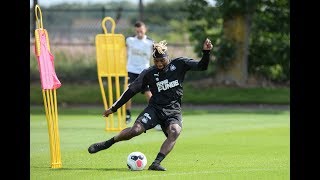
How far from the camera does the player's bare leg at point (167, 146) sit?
13.6 m

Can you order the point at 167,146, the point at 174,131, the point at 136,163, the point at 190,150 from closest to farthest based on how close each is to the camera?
the point at 136,163 → the point at 167,146 → the point at 174,131 → the point at 190,150

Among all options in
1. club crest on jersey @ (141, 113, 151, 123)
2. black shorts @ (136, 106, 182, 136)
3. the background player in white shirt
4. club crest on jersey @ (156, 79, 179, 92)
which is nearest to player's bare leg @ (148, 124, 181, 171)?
black shorts @ (136, 106, 182, 136)

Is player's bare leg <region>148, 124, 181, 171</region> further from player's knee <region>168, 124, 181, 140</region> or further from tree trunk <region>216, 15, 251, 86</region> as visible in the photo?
tree trunk <region>216, 15, 251, 86</region>

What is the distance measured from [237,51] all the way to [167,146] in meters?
18.4

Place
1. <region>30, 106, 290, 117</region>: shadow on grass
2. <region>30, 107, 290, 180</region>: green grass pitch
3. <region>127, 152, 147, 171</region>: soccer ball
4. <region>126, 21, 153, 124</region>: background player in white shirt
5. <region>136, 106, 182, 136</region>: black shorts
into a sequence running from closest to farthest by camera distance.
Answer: <region>30, 107, 290, 180</region>: green grass pitch < <region>127, 152, 147, 171</region>: soccer ball < <region>136, 106, 182, 136</region>: black shorts < <region>126, 21, 153, 124</region>: background player in white shirt < <region>30, 106, 290, 117</region>: shadow on grass

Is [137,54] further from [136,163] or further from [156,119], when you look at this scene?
[136,163]

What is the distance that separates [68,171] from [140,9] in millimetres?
18678

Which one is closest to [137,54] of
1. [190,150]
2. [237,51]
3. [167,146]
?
[190,150]

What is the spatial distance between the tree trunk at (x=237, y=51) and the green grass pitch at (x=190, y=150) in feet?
20.6

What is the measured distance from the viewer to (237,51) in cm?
3183

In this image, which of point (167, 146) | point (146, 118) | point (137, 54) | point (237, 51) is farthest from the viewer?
point (237, 51)

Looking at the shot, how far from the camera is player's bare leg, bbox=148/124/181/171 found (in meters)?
13.6

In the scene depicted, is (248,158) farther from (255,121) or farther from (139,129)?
(255,121)

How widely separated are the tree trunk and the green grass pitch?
629 centimetres
